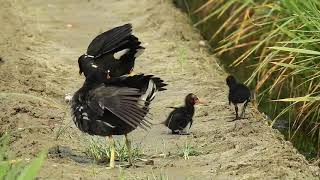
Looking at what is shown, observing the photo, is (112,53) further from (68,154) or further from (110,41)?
(68,154)

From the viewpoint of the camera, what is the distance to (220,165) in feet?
21.5

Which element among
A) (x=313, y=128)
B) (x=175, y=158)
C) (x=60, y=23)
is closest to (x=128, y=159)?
(x=175, y=158)

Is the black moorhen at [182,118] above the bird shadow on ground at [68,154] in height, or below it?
above

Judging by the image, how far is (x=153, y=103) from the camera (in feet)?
30.0

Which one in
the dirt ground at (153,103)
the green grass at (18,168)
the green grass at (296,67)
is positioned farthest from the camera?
the green grass at (296,67)

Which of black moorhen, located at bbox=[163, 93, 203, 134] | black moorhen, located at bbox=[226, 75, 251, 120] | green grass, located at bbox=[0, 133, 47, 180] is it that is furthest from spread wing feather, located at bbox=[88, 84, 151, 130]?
black moorhen, located at bbox=[226, 75, 251, 120]

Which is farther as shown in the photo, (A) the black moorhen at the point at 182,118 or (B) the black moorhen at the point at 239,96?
(B) the black moorhen at the point at 239,96

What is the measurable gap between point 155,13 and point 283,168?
292 inches

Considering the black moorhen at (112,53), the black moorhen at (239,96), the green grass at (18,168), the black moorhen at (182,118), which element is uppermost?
the black moorhen at (112,53)

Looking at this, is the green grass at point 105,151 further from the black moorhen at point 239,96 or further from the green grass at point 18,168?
the black moorhen at point 239,96

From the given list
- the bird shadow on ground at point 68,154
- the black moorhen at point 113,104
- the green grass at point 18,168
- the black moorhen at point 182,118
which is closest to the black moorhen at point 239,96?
the black moorhen at point 182,118

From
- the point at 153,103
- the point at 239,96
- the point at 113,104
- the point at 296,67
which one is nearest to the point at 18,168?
Result: the point at 113,104

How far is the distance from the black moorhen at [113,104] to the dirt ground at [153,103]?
0.93ft

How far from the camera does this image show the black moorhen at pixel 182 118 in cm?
787
